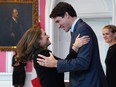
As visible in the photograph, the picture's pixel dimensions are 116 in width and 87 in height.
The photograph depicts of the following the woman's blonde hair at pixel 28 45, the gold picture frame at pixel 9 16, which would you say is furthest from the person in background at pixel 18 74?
the woman's blonde hair at pixel 28 45

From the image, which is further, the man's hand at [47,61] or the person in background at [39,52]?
the person in background at [39,52]

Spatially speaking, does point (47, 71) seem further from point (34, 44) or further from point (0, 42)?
point (0, 42)

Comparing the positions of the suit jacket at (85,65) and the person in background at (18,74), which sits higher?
the suit jacket at (85,65)

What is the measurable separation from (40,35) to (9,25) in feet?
16.4

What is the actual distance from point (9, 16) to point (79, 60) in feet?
17.5

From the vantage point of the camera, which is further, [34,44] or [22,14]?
[22,14]

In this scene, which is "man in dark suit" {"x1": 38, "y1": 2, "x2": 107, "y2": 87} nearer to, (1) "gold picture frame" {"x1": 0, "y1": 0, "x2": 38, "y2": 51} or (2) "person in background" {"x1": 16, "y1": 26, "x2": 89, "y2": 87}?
(2) "person in background" {"x1": 16, "y1": 26, "x2": 89, "y2": 87}

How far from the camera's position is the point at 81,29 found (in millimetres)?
2006

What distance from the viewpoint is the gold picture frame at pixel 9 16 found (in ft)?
23.0

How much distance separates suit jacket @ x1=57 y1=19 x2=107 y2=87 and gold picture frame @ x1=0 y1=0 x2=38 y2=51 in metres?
5.03

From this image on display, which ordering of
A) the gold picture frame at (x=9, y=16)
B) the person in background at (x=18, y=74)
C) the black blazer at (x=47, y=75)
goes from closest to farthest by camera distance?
the black blazer at (x=47, y=75)
the person in background at (x=18, y=74)
the gold picture frame at (x=9, y=16)

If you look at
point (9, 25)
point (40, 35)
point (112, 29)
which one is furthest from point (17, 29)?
point (40, 35)

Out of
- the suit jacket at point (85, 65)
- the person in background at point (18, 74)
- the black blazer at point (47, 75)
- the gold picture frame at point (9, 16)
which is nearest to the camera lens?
the suit jacket at point (85, 65)

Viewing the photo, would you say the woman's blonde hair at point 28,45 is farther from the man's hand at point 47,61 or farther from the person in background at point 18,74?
the person in background at point 18,74
